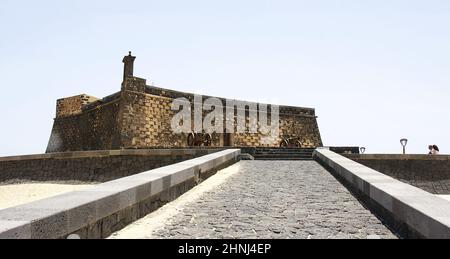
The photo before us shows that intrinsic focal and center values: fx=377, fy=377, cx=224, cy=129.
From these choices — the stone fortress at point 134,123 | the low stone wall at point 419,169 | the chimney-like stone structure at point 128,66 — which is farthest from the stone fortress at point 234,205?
the chimney-like stone structure at point 128,66

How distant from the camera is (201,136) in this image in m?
18.7

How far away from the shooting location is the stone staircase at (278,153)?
13078 mm

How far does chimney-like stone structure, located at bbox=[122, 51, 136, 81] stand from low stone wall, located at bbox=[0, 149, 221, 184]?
229 inches

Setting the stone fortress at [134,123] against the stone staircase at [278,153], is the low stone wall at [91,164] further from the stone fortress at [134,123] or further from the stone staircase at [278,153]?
the stone fortress at [134,123]

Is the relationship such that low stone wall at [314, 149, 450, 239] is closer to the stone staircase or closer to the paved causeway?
the paved causeway

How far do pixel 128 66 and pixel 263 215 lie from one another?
17433 mm

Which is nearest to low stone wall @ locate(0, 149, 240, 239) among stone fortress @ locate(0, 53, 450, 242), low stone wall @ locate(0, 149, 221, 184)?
stone fortress @ locate(0, 53, 450, 242)

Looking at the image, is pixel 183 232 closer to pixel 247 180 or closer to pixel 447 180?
pixel 247 180

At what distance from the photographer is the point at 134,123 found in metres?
20.1

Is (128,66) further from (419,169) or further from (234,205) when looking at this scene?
(234,205)

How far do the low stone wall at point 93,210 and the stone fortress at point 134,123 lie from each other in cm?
1387

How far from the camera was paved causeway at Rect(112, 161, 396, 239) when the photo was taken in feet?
11.3

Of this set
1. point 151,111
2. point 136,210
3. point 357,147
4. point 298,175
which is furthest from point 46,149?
point 136,210
